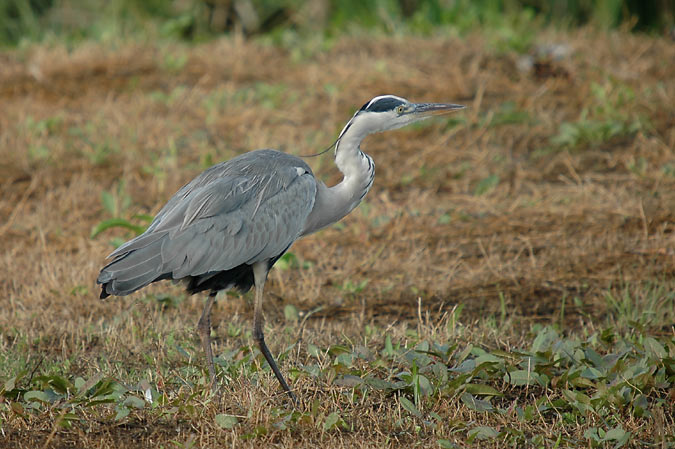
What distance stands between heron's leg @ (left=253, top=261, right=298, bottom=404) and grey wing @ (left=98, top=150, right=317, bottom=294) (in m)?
0.10

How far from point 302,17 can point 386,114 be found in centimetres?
A: 689

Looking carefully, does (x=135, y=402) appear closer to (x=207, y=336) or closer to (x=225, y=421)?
(x=225, y=421)

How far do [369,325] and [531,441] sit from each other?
1667 millimetres

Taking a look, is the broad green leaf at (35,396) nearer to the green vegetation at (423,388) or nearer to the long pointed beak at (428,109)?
the green vegetation at (423,388)

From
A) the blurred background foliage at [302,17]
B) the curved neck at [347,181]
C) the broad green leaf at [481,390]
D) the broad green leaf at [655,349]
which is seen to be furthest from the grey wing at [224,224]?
the blurred background foliage at [302,17]

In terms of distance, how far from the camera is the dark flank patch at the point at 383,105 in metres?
4.50

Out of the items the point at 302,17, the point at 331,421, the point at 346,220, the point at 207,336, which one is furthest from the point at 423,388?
the point at 302,17

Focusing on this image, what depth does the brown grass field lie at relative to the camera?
361 centimetres

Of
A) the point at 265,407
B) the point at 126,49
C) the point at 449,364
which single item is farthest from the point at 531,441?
the point at 126,49

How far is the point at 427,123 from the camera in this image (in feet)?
25.9

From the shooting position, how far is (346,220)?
21.0ft

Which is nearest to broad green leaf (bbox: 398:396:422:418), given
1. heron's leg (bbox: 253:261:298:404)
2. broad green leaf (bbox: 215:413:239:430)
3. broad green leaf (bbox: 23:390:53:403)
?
heron's leg (bbox: 253:261:298:404)

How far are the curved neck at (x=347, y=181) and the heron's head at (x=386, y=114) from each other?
0.02m

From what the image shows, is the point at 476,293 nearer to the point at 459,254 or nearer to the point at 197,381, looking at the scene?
the point at 459,254
